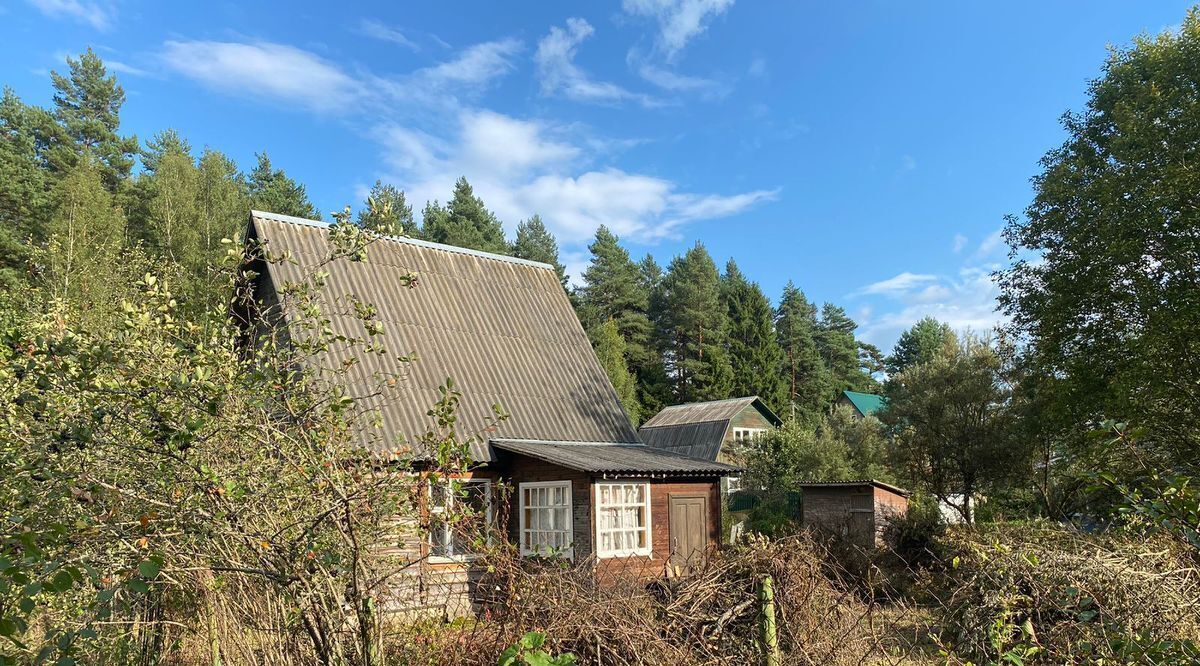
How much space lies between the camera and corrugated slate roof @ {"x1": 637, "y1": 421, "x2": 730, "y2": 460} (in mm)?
34594

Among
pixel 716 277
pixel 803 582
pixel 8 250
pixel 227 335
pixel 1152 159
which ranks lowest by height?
pixel 803 582

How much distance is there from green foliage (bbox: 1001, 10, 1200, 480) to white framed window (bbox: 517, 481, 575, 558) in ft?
34.1

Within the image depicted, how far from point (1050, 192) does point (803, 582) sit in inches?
650

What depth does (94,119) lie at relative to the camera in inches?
1332

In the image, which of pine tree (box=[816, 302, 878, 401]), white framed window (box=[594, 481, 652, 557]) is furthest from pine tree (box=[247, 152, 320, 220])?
pine tree (box=[816, 302, 878, 401])

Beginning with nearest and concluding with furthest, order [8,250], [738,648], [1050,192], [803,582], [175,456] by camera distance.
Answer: [175,456], [738,648], [803,582], [1050,192], [8,250]

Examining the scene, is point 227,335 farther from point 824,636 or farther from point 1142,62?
point 1142,62

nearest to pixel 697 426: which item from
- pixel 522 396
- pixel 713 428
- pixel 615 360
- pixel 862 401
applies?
pixel 713 428

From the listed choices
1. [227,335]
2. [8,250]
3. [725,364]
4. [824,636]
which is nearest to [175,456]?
[227,335]

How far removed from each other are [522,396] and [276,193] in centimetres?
2506

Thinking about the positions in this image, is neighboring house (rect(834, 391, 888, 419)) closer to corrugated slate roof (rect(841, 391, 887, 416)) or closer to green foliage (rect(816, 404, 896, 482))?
corrugated slate roof (rect(841, 391, 887, 416))

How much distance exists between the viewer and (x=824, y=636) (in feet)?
18.2

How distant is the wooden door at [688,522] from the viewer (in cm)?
1489

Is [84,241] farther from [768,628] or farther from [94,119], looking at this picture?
[768,628]
